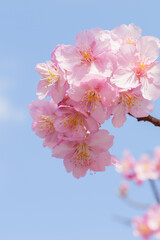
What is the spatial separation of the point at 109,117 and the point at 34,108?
2.06 feet

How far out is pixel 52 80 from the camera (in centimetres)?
234

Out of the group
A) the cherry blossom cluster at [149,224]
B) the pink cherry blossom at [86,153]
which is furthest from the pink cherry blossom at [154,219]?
the pink cherry blossom at [86,153]

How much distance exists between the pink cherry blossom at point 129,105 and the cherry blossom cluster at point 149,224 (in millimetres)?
857

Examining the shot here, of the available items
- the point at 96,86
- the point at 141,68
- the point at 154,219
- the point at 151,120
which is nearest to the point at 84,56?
the point at 96,86

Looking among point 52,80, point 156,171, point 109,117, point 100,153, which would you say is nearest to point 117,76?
point 109,117

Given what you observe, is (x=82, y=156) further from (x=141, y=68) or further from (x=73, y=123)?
(x=141, y=68)

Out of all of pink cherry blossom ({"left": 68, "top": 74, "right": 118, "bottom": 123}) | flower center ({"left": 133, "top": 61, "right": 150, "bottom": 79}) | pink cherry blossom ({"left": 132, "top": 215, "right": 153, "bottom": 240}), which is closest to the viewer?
pink cherry blossom ({"left": 68, "top": 74, "right": 118, "bottom": 123})

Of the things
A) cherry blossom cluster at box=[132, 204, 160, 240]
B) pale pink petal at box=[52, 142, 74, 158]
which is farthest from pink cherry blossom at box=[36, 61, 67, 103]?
cherry blossom cluster at box=[132, 204, 160, 240]

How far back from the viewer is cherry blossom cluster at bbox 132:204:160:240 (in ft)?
8.89

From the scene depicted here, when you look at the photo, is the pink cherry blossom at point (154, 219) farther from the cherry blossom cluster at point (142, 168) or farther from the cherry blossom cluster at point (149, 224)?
the cherry blossom cluster at point (142, 168)

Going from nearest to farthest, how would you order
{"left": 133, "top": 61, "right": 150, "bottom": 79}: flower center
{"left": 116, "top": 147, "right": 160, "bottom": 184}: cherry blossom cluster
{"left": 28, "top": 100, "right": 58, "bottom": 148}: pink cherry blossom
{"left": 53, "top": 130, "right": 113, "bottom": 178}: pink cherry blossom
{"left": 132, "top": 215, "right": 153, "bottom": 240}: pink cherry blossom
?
{"left": 133, "top": 61, "right": 150, "bottom": 79}: flower center
{"left": 53, "top": 130, "right": 113, "bottom": 178}: pink cherry blossom
{"left": 28, "top": 100, "right": 58, "bottom": 148}: pink cherry blossom
{"left": 132, "top": 215, "right": 153, "bottom": 240}: pink cherry blossom
{"left": 116, "top": 147, "right": 160, "bottom": 184}: cherry blossom cluster

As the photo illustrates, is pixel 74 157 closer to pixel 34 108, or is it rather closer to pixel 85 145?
pixel 85 145

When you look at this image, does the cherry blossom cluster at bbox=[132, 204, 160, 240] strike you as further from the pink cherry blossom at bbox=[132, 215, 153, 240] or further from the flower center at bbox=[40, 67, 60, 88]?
the flower center at bbox=[40, 67, 60, 88]

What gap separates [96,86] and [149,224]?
4.43 ft
